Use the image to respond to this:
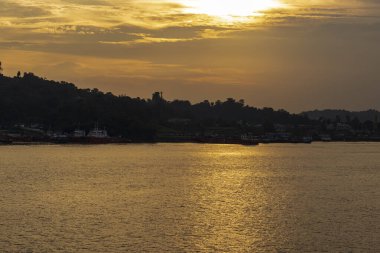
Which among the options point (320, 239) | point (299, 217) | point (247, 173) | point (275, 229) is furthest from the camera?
point (247, 173)

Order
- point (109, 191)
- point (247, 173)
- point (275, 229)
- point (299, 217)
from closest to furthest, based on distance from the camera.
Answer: point (275, 229)
point (299, 217)
point (109, 191)
point (247, 173)

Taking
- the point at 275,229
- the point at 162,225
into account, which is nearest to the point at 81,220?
the point at 162,225

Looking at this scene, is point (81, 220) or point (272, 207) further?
point (272, 207)

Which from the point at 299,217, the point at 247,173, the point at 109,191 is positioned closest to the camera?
→ the point at 299,217

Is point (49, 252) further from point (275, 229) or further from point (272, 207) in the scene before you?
point (272, 207)

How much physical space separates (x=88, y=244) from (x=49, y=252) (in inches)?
130

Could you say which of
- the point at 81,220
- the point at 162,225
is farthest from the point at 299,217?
the point at 81,220

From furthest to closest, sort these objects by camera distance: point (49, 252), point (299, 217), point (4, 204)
Answer: point (4, 204) → point (299, 217) → point (49, 252)

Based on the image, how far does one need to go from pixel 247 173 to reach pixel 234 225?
5990 centimetres

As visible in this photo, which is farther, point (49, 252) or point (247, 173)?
point (247, 173)

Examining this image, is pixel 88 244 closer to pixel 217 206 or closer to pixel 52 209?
pixel 52 209

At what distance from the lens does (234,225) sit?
173 ft

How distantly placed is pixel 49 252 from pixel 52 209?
721 inches

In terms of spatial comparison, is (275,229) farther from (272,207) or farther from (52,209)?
(52,209)
